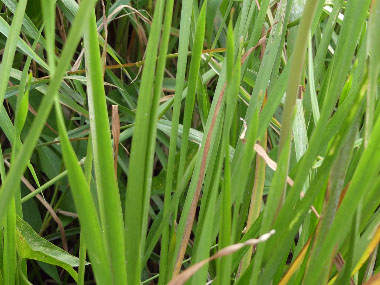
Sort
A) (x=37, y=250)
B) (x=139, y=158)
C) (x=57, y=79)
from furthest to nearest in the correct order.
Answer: (x=37, y=250), (x=139, y=158), (x=57, y=79)

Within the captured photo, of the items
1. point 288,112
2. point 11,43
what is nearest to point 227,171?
point 288,112

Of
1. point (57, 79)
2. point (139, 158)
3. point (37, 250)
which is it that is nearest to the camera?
point (57, 79)

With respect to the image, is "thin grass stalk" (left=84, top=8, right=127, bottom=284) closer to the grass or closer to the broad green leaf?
the grass

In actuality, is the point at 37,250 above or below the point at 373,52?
below

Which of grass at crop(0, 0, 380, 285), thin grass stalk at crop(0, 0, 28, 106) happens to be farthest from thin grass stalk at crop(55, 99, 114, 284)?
thin grass stalk at crop(0, 0, 28, 106)

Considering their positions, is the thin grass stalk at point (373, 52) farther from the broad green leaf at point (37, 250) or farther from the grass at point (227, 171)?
the broad green leaf at point (37, 250)

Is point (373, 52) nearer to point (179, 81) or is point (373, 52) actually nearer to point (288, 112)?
point (288, 112)

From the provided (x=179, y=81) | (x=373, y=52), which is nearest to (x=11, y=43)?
(x=179, y=81)

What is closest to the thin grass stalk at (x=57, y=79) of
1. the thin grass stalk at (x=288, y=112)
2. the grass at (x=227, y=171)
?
the grass at (x=227, y=171)

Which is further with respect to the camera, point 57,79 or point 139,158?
point 139,158

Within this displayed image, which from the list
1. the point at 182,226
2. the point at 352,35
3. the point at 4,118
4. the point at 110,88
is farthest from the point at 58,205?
the point at 352,35

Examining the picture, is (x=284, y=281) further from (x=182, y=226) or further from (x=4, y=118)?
(x=4, y=118)
